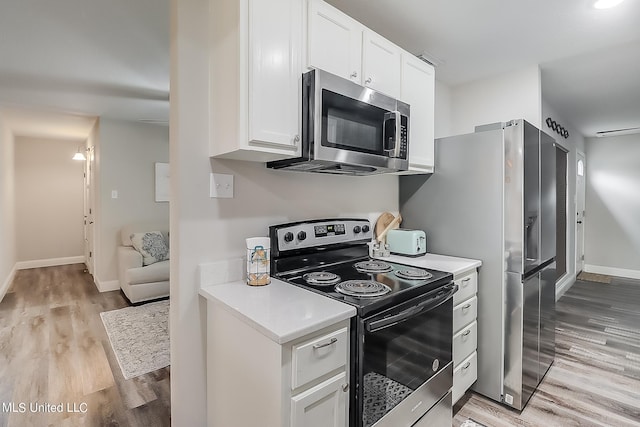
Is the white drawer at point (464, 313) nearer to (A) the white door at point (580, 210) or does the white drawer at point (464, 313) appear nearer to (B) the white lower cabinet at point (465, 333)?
(B) the white lower cabinet at point (465, 333)

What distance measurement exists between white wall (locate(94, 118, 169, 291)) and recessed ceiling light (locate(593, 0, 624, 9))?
4996mm

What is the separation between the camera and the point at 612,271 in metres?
5.50

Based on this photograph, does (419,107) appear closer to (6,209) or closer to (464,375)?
(464,375)

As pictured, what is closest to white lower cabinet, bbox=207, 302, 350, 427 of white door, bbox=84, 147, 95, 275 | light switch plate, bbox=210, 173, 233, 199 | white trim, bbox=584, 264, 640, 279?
light switch plate, bbox=210, 173, 233, 199

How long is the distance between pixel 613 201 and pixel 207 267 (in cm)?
676

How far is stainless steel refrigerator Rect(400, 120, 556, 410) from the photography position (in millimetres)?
1993

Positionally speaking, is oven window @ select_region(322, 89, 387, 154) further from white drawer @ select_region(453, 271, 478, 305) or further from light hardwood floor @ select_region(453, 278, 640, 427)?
light hardwood floor @ select_region(453, 278, 640, 427)

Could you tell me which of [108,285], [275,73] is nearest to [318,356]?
[275,73]

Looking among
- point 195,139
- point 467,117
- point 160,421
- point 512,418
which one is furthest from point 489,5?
point 160,421

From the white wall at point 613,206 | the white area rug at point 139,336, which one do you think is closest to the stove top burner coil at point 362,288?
the white area rug at point 139,336

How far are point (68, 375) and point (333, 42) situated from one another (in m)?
2.82

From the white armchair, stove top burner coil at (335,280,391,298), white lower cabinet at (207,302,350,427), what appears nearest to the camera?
white lower cabinet at (207,302,350,427)

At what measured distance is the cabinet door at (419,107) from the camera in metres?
2.06

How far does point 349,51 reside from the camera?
5.53 ft
